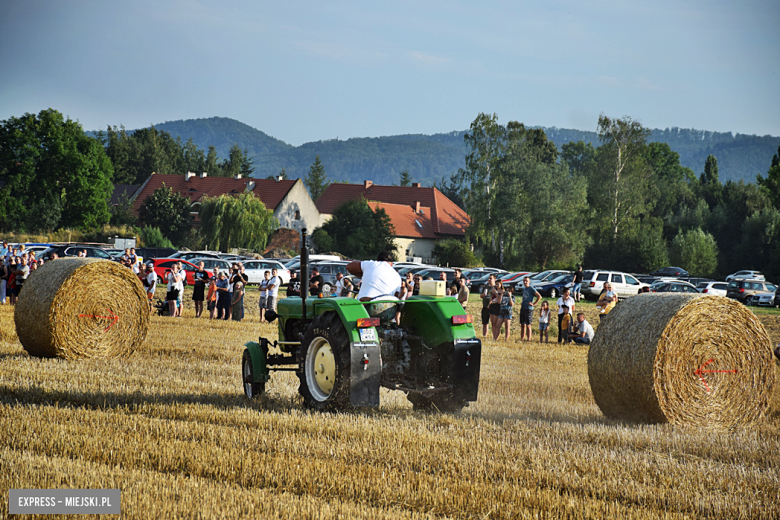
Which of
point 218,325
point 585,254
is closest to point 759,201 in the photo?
point 585,254

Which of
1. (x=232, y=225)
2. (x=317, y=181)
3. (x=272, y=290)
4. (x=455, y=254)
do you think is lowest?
(x=272, y=290)

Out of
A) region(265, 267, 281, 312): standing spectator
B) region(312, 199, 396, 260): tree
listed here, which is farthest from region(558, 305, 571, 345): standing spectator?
region(312, 199, 396, 260): tree

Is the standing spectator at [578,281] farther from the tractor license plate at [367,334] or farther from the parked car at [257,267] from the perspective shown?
the tractor license plate at [367,334]

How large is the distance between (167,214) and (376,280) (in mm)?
58505

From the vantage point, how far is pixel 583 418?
8477 mm

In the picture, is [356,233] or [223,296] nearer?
[223,296]

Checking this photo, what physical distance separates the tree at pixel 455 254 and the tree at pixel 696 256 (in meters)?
15.2

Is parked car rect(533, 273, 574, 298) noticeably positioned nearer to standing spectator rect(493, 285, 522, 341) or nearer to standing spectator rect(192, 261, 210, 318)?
standing spectator rect(493, 285, 522, 341)

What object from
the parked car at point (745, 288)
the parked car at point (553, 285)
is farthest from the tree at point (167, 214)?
the parked car at point (745, 288)

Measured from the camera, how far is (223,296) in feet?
70.0

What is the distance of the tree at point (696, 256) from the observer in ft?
181

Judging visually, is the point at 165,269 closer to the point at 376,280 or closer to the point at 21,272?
the point at 21,272

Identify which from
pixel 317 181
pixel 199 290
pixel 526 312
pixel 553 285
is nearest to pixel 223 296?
pixel 199 290

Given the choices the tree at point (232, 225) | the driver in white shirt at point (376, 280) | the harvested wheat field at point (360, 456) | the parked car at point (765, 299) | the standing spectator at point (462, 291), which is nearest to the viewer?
the harvested wheat field at point (360, 456)
